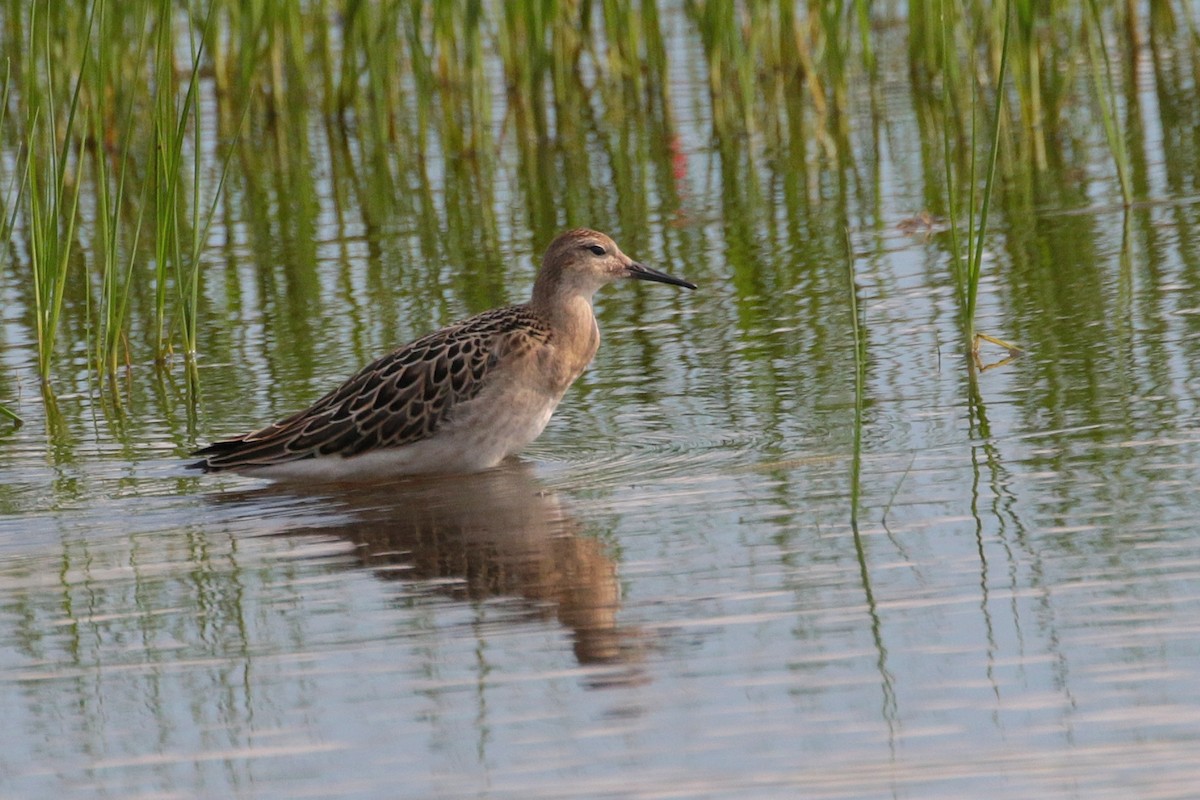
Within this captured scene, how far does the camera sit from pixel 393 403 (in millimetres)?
8383

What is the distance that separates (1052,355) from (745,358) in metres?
1.43

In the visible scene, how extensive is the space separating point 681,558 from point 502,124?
11.0m

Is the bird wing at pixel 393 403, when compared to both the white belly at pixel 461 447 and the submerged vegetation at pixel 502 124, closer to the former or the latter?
the white belly at pixel 461 447

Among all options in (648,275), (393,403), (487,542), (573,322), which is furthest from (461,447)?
(648,275)

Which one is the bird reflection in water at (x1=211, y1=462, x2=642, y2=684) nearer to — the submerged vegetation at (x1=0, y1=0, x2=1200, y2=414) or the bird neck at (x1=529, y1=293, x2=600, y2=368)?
the bird neck at (x1=529, y1=293, x2=600, y2=368)

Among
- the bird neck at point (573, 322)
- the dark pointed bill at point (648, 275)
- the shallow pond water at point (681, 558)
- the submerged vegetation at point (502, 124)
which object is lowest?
the shallow pond water at point (681, 558)

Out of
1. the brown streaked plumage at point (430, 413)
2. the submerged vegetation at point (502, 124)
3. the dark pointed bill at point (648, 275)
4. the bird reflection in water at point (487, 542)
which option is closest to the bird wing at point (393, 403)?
the brown streaked plumage at point (430, 413)

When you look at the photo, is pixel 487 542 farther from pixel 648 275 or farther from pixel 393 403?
pixel 648 275

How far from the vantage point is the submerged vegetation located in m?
12.1

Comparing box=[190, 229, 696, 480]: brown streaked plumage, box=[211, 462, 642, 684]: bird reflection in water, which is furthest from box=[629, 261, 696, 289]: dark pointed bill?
box=[211, 462, 642, 684]: bird reflection in water

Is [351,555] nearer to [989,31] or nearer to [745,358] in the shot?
[745,358]

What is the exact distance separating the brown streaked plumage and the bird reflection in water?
0.10 metres

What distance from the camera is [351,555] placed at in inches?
273

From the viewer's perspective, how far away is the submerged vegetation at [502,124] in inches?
476
